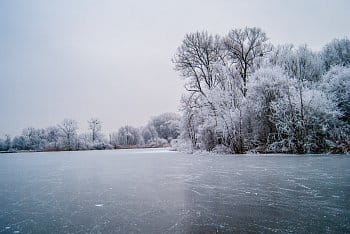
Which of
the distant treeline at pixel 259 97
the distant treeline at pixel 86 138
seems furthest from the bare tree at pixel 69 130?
the distant treeline at pixel 259 97

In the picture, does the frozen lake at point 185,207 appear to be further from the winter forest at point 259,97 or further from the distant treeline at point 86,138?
the distant treeline at point 86,138

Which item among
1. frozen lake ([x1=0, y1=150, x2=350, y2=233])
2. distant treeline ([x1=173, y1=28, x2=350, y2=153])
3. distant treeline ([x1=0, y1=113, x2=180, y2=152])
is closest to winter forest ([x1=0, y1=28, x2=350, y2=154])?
distant treeline ([x1=173, y1=28, x2=350, y2=153])

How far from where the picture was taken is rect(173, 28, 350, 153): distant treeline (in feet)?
67.2

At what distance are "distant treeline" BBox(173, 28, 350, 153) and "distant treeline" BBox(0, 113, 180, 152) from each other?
39.1 meters

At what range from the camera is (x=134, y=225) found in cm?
436

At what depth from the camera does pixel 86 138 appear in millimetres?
77062

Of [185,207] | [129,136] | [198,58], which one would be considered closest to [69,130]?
[129,136]

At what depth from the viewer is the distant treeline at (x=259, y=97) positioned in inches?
806

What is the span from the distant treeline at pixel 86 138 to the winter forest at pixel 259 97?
128 ft

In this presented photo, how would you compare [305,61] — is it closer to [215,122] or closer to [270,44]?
[270,44]

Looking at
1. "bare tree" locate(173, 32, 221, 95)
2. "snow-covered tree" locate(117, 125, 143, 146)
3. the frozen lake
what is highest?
"bare tree" locate(173, 32, 221, 95)

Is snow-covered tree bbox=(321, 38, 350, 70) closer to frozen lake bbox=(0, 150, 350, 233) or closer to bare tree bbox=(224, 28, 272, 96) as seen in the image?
bare tree bbox=(224, 28, 272, 96)

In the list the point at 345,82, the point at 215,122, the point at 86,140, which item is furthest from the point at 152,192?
the point at 86,140

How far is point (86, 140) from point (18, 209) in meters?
71.8
